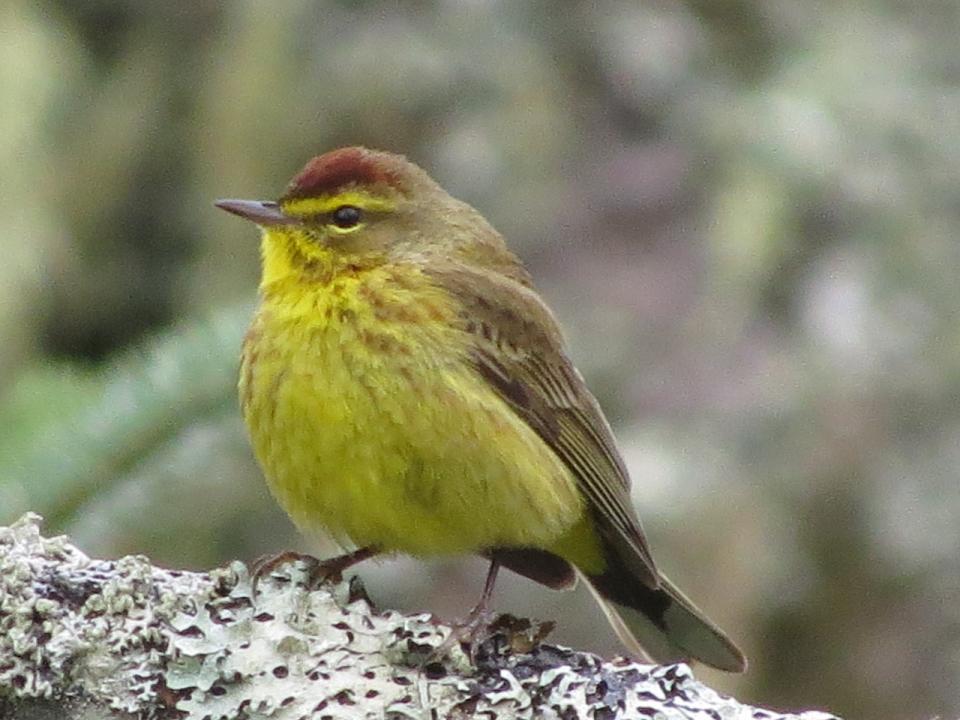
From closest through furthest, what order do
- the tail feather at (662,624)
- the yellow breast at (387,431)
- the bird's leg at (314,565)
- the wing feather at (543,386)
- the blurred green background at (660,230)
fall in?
the bird's leg at (314,565), the yellow breast at (387,431), the tail feather at (662,624), the wing feather at (543,386), the blurred green background at (660,230)

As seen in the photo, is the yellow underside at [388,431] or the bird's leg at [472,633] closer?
the bird's leg at [472,633]

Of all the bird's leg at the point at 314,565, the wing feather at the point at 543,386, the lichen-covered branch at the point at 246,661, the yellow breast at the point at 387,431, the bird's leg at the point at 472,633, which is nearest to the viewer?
the lichen-covered branch at the point at 246,661

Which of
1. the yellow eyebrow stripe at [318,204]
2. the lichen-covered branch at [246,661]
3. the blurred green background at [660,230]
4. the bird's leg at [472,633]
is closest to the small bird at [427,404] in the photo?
the yellow eyebrow stripe at [318,204]

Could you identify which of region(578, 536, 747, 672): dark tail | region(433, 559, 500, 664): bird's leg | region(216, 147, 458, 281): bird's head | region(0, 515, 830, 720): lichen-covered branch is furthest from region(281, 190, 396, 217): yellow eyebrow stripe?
region(0, 515, 830, 720): lichen-covered branch

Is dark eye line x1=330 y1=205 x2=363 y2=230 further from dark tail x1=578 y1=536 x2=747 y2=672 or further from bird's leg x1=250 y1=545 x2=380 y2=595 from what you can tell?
dark tail x1=578 y1=536 x2=747 y2=672

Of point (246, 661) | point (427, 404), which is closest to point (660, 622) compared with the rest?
point (427, 404)

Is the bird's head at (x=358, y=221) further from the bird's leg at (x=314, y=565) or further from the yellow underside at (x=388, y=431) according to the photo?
the bird's leg at (x=314, y=565)

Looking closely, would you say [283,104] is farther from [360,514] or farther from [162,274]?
[360,514]

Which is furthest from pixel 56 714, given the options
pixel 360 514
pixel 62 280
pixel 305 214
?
A: pixel 62 280
